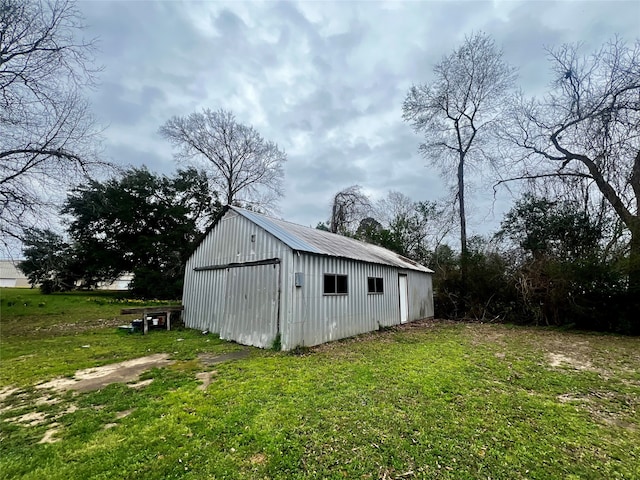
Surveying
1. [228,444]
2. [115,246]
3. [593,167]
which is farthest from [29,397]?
[115,246]

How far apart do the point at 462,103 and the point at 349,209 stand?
11157 millimetres

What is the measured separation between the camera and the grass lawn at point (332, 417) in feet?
8.52

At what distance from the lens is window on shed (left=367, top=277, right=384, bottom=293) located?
9970 millimetres

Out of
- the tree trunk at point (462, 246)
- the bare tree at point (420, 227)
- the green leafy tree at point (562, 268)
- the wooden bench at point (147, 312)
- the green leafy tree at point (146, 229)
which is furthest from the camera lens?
the green leafy tree at point (146, 229)

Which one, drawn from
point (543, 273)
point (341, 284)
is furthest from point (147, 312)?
point (543, 273)

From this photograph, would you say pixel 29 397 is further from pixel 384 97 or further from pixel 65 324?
pixel 384 97

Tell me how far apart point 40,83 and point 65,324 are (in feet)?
27.8

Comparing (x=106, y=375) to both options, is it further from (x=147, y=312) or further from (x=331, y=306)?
(x=331, y=306)

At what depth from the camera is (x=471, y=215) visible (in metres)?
18.0

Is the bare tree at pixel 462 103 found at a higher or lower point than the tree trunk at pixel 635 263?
higher

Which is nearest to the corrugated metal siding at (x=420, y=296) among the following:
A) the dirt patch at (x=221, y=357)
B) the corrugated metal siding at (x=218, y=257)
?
the corrugated metal siding at (x=218, y=257)

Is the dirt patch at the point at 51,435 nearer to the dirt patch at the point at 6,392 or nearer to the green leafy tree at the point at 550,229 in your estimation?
the dirt patch at the point at 6,392

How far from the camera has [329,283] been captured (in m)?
8.16

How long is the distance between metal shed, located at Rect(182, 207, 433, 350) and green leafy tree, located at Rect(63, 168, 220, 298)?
13721 mm
